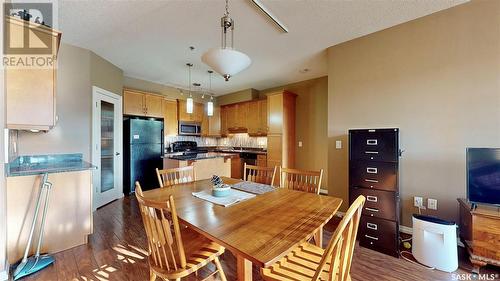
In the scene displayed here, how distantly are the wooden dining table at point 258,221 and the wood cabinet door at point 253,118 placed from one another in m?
3.84

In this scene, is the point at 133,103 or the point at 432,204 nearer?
the point at 432,204

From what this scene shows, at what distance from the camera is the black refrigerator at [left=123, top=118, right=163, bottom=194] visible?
436cm

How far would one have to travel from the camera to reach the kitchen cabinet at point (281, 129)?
486 cm

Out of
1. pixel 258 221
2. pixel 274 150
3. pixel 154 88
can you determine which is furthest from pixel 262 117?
pixel 258 221

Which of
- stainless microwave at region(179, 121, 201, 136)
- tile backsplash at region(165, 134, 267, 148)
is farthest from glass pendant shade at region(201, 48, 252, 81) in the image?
stainless microwave at region(179, 121, 201, 136)

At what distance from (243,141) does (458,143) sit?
4679 mm

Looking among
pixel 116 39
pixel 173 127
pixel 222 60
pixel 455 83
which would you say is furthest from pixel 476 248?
pixel 173 127

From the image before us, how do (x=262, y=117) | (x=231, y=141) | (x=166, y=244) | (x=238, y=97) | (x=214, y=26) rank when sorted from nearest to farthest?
1. (x=166, y=244)
2. (x=214, y=26)
3. (x=262, y=117)
4. (x=238, y=97)
5. (x=231, y=141)

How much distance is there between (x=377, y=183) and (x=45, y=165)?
403 centimetres

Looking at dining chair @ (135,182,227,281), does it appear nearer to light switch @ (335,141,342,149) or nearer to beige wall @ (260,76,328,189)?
light switch @ (335,141,342,149)

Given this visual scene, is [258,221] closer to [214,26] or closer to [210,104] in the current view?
[214,26]

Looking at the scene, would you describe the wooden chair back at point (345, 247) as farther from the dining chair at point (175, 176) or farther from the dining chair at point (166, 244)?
the dining chair at point (175, 176)

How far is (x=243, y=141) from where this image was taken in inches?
245

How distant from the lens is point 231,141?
6508mm
